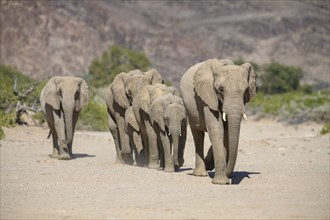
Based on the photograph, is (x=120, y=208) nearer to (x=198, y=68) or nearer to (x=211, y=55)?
(x=198, y=68)

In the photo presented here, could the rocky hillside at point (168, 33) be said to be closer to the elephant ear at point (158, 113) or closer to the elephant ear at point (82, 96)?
the elephant ear at point (82, 96)

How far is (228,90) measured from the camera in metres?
13.8

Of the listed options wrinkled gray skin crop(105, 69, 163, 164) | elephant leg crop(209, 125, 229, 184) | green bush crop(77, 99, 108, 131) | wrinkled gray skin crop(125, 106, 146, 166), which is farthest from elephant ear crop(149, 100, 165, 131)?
green bush crop(77, 99, 108, 131)

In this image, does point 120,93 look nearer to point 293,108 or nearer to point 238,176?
point 238,176

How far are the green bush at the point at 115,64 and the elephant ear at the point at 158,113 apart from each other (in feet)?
132

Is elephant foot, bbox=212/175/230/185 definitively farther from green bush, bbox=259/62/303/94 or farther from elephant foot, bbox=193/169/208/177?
green bush, bbox=259/62/303/94

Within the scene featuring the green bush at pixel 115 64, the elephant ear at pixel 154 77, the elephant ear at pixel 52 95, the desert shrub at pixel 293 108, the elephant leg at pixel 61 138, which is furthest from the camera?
the green bush at pixel 115 64

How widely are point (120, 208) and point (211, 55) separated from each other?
271 ft

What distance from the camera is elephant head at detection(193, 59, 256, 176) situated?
540 inches

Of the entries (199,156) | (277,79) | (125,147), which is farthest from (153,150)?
(277,79)

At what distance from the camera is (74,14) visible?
86.8 meters

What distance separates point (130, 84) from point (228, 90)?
6315 millimetres

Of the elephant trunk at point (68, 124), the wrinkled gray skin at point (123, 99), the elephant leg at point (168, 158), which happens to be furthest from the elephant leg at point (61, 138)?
the elephant leg at point (168, 158)

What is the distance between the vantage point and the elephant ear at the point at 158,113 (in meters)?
17.2
